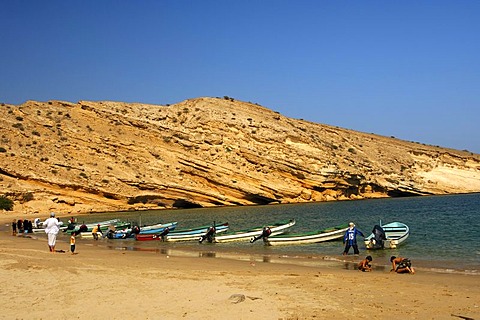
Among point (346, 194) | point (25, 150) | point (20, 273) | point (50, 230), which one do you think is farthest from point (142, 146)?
point (20, 273)

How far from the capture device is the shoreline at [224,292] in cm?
891

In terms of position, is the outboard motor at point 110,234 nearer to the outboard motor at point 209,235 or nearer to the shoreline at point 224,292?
the outboard motor at point 209,235

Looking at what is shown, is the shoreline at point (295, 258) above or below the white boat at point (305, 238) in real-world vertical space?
below

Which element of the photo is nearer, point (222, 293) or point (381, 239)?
point (222, 293)

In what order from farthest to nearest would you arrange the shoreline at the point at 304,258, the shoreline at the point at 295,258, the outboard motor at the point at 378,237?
the outboard motor at the point at 378,237, the shoreline at the point at 304,258, the shoreline at the point at 295,258

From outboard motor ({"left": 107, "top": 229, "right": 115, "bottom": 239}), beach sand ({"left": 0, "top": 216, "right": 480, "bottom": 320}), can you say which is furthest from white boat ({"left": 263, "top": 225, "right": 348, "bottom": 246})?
outboard motor ({"left": 107, "top": 229, "right": 115, "bottom": 239})

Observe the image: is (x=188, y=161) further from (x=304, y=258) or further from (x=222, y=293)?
(x=222, y=293)

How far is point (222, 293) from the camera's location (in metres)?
10.6

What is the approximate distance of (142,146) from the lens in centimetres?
6494

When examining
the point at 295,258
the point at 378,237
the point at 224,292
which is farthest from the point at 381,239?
the point at 224,292

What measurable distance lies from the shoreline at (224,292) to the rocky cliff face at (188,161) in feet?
130

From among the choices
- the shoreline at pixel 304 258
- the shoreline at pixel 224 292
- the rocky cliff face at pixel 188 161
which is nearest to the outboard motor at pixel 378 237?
the shoreline at pixel 304 258

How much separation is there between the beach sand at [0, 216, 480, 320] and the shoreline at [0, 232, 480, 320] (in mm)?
19

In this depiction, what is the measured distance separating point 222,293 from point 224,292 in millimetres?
117
